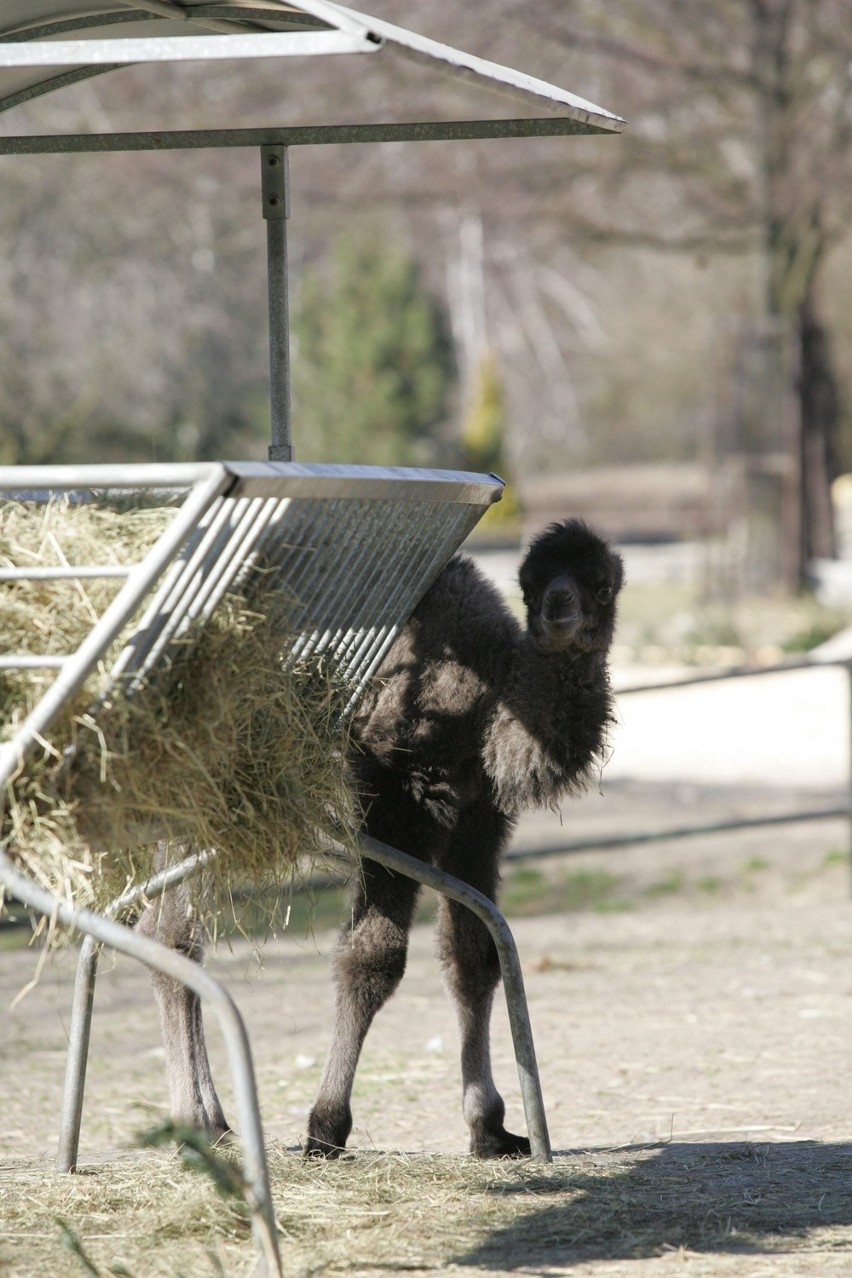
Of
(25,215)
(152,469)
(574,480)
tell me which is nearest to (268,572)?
(152,469)

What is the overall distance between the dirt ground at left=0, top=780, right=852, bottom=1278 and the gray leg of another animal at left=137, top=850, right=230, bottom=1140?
0.61 ft

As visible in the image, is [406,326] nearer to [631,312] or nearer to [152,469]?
[631,312]

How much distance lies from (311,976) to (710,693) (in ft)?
26.6

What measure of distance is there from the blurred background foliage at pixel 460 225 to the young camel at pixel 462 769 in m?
2.09

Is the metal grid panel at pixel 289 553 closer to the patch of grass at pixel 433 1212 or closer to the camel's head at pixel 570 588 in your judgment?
the camel's head at pixel 570 588

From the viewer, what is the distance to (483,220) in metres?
21.0

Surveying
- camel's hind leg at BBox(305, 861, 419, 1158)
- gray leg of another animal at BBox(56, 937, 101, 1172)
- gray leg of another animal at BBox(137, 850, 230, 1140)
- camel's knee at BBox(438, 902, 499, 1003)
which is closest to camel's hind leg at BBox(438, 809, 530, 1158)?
camel's knee at BBox(438, 902, 499, 1003)

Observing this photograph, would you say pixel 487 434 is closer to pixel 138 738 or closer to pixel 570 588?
pixel 570 588

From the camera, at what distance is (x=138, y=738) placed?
3.05m

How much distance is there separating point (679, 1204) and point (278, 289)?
Answer: 241cm

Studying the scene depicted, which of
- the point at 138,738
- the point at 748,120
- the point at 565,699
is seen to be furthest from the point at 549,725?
the point at 748,120

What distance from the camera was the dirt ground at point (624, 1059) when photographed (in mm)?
3568

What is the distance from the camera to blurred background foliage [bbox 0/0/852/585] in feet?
64.0

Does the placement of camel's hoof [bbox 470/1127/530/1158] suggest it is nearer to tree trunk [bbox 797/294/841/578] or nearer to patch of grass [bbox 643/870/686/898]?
patch of grass [bbox 643/870/686/898]
